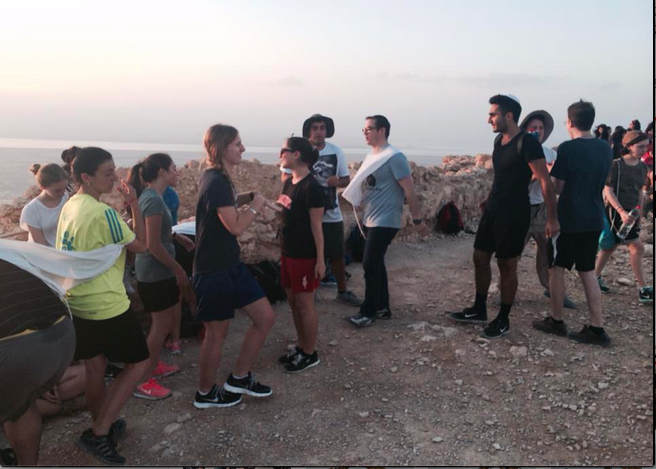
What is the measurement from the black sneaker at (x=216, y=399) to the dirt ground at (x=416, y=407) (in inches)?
1.9

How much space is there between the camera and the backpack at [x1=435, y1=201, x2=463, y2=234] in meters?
8.49

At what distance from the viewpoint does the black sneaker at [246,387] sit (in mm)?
3330

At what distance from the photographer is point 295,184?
3639mm

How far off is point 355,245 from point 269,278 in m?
1.93

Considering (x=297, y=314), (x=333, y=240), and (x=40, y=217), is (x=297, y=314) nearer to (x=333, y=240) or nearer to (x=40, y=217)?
(x=333, y=240)

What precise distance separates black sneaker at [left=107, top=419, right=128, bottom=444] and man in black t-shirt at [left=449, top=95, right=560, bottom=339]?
9.83ft

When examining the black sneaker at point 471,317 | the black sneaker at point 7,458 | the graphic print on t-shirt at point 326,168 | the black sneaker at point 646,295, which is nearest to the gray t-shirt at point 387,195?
the graphic print on t-shirt at point 326,168

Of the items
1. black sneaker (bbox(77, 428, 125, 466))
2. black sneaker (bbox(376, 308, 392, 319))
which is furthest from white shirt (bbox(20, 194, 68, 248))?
black sneaker (bbox(376, 308, 392, 319))

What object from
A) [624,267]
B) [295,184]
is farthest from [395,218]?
[624,267]

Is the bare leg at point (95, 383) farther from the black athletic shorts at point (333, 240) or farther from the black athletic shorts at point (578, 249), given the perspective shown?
the black athletic shorts at point (578, 249)

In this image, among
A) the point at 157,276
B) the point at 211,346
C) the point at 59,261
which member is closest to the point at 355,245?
the point at 157,276

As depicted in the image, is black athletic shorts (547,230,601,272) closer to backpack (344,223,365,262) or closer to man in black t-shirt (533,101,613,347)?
man in black t-shirt (533,101,613,347)

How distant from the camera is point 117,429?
2.93 meters

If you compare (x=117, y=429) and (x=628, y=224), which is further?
(x=628, y=224)
